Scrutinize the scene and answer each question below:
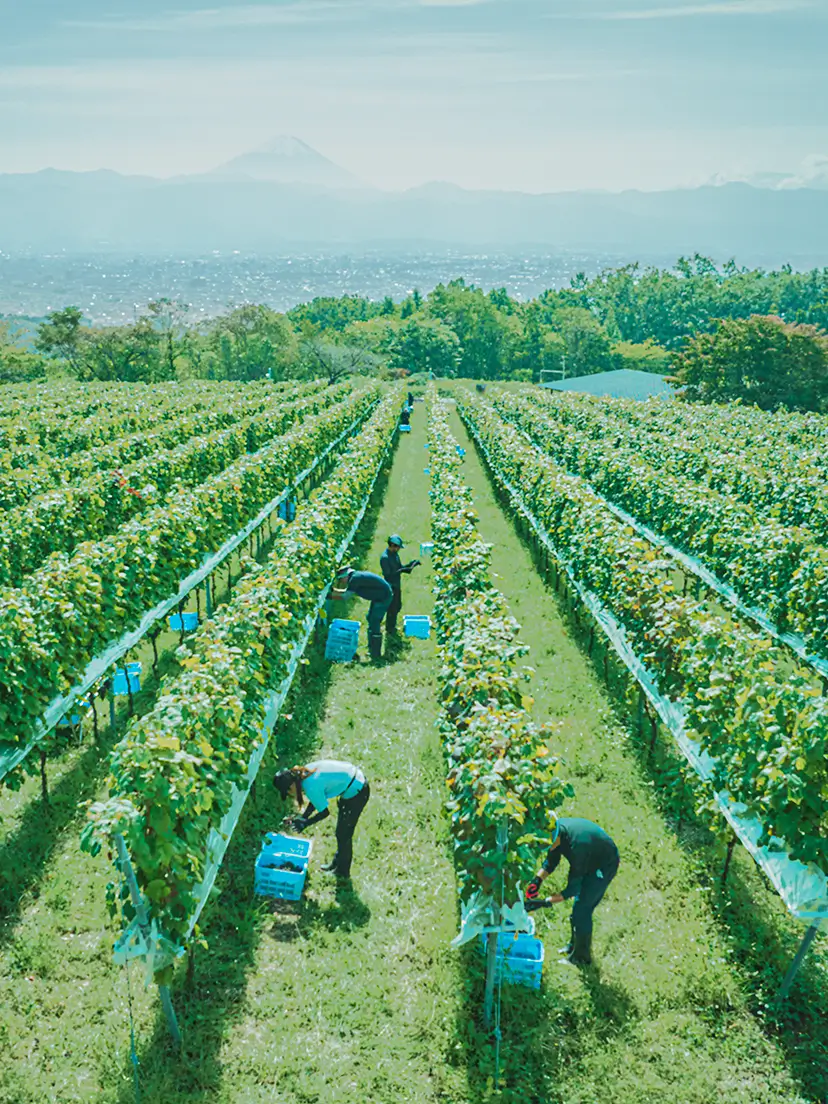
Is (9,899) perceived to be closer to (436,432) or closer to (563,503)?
(563,503)

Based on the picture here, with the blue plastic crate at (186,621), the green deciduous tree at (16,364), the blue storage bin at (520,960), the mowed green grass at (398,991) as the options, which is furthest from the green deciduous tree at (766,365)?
the green deciduous tree at (16,364)

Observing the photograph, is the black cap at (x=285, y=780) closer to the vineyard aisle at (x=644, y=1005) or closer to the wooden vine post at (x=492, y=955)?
the wooden vine post at (x=492, y=955)

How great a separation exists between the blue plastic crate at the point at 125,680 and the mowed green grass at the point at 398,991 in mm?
2138

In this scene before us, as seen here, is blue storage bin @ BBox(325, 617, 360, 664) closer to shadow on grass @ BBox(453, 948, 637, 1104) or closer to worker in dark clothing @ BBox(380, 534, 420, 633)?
worker in dark clothing @ BBox(380, 534, 420, 633)

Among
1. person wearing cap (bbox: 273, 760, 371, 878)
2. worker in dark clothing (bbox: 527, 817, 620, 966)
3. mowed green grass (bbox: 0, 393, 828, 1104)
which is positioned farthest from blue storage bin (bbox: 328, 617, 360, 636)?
worker in dark clothing (bbox: 527, 817, 620, 966)

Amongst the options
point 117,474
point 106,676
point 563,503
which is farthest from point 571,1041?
point 117,474

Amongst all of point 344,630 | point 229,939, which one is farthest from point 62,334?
point 229,939

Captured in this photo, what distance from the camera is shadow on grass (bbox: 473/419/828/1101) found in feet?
19.5

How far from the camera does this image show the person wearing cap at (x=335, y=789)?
7.31 metres

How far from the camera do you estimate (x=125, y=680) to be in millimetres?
10812

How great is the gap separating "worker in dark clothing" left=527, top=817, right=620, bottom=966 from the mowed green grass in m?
0.56

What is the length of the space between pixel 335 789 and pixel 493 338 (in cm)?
10299

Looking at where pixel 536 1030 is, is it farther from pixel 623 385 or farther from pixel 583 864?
pixel 623 385

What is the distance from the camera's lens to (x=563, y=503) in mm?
15508
